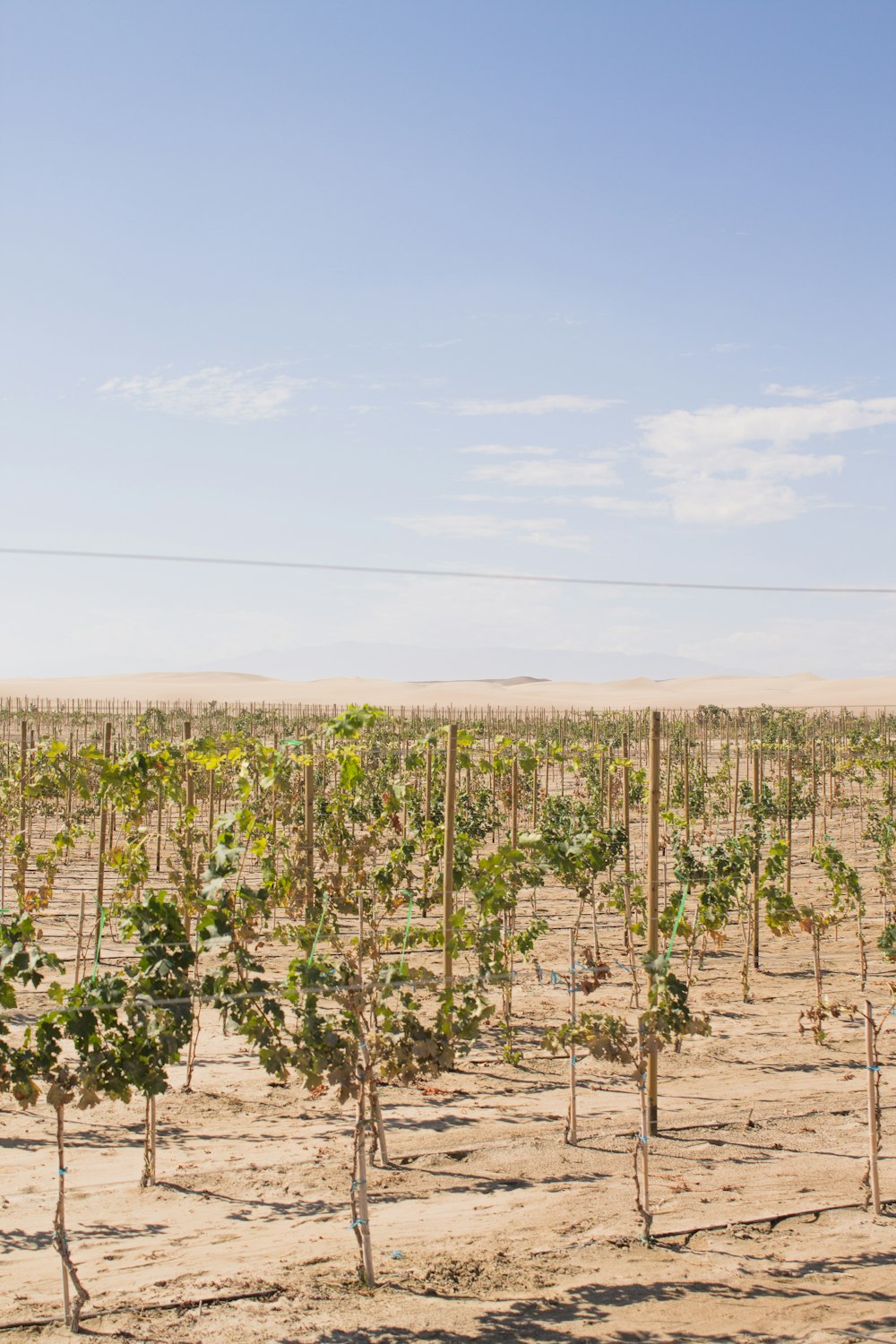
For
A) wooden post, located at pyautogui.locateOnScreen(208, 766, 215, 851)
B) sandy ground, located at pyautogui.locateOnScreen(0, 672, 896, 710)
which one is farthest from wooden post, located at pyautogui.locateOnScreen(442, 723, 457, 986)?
sandy ground, located at pyautogui.locateOnScreen(0, 672, 896, 710)

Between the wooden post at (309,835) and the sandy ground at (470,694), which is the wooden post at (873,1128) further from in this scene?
the sandy ground at (470,694)

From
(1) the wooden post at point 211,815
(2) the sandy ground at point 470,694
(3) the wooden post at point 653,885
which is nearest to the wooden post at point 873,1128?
(3) the wooden post at point 653,885

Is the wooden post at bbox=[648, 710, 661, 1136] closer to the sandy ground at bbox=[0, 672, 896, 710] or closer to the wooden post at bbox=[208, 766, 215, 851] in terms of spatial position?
the wooden post at bbox=[208, 766, 215, 851]

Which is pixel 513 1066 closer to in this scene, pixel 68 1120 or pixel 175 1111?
pixel 175 1111

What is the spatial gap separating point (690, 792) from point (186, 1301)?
573 inches

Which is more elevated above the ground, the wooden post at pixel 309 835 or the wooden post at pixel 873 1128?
the wooden post at pixel 309 835

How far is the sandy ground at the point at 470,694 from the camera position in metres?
78.2

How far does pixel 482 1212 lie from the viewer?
526cm

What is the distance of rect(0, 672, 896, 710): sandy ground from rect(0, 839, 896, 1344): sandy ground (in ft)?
211

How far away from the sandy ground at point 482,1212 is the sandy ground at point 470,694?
64182mm

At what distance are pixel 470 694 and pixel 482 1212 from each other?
93.4m

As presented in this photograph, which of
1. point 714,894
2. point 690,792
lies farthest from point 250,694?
point 714,894

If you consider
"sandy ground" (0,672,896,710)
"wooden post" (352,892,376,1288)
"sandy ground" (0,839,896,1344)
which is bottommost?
"sandy ground" (0,839,896,1344)

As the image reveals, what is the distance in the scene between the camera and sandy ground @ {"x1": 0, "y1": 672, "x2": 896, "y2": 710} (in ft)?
Answer: 257
